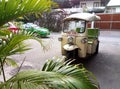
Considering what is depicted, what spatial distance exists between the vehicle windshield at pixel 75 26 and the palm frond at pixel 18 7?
6500 millimetres

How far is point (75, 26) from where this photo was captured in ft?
28.6

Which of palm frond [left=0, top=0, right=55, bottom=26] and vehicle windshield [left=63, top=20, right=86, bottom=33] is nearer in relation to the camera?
palm frond [left=0, top=0, right=55, bottom=26]

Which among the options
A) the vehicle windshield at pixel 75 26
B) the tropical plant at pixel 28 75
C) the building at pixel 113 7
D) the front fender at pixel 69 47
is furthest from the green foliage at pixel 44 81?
the building at pixel 113 7

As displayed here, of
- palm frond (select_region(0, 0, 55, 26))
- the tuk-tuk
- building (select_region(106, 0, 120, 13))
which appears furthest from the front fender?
building (select_region(106, 0, 120, 13))

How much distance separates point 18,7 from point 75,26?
708cm

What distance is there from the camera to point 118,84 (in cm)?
618

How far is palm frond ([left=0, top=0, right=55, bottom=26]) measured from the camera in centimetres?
167

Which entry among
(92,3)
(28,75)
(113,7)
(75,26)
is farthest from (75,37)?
(92,3)

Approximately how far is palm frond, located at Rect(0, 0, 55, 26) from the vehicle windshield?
21.3 feet

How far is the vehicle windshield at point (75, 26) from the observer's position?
27.4 ft

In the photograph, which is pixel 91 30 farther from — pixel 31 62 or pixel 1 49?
pixel 1 49

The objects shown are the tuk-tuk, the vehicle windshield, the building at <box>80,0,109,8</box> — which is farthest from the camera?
the building at <box>80,0,109,8</box>

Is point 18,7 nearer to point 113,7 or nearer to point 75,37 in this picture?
point 75,37

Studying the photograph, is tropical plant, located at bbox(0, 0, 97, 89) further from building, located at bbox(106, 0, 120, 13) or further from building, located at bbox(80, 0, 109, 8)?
building, located at bbox(80, 0, 109, 8)
